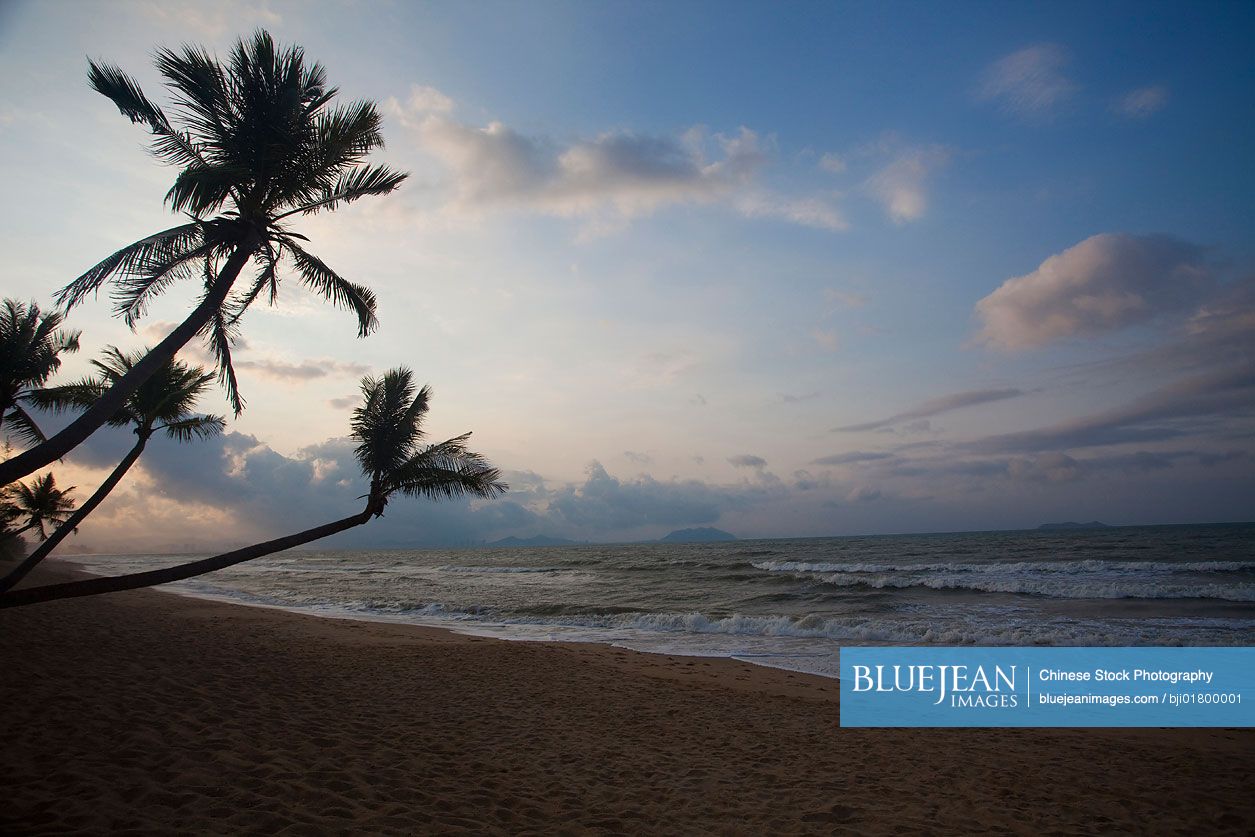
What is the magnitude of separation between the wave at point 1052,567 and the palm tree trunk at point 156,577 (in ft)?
118

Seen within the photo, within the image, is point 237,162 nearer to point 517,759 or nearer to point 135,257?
point 135,257

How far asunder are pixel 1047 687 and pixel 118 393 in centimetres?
1509

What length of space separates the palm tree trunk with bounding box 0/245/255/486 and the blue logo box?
32.3 ft

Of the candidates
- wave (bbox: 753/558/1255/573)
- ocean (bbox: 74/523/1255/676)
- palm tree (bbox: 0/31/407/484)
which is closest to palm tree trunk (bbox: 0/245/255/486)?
palm tree (bbox: 0/31/407/484)

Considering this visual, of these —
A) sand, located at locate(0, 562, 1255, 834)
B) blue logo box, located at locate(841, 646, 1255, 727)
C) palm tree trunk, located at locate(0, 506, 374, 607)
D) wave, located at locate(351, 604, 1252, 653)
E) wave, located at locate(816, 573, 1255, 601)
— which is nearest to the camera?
palm tree trunk, located at locate(0, 506, 374, 607)

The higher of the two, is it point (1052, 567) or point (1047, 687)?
point (1047, 687)

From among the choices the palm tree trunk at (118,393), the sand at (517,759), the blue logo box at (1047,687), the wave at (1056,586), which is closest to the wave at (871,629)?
the blue logo box at (1047,687)

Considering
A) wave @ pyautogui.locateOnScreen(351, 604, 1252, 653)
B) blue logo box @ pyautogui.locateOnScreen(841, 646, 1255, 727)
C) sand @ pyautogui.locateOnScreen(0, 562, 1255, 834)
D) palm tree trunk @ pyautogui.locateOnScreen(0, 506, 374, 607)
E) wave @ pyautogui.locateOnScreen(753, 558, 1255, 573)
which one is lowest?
wave @ pyautogui.locateOnScreen(753, 558, 1255, 573)

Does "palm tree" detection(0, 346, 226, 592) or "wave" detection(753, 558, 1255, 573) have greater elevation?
"palm tree" detection(0, 346, 226, 592)

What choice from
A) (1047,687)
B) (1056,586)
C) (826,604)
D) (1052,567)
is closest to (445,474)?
(1047,687)

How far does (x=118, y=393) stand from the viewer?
17.3ft

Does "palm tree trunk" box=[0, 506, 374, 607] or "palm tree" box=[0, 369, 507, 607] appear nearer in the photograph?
"palm tree trunk" box=[0, 506, 374, 607]

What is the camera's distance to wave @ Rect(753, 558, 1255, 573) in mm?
30734

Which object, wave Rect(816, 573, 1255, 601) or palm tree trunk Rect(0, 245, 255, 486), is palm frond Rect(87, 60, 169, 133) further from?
wave Rect(816, 573, 1255, 601)
